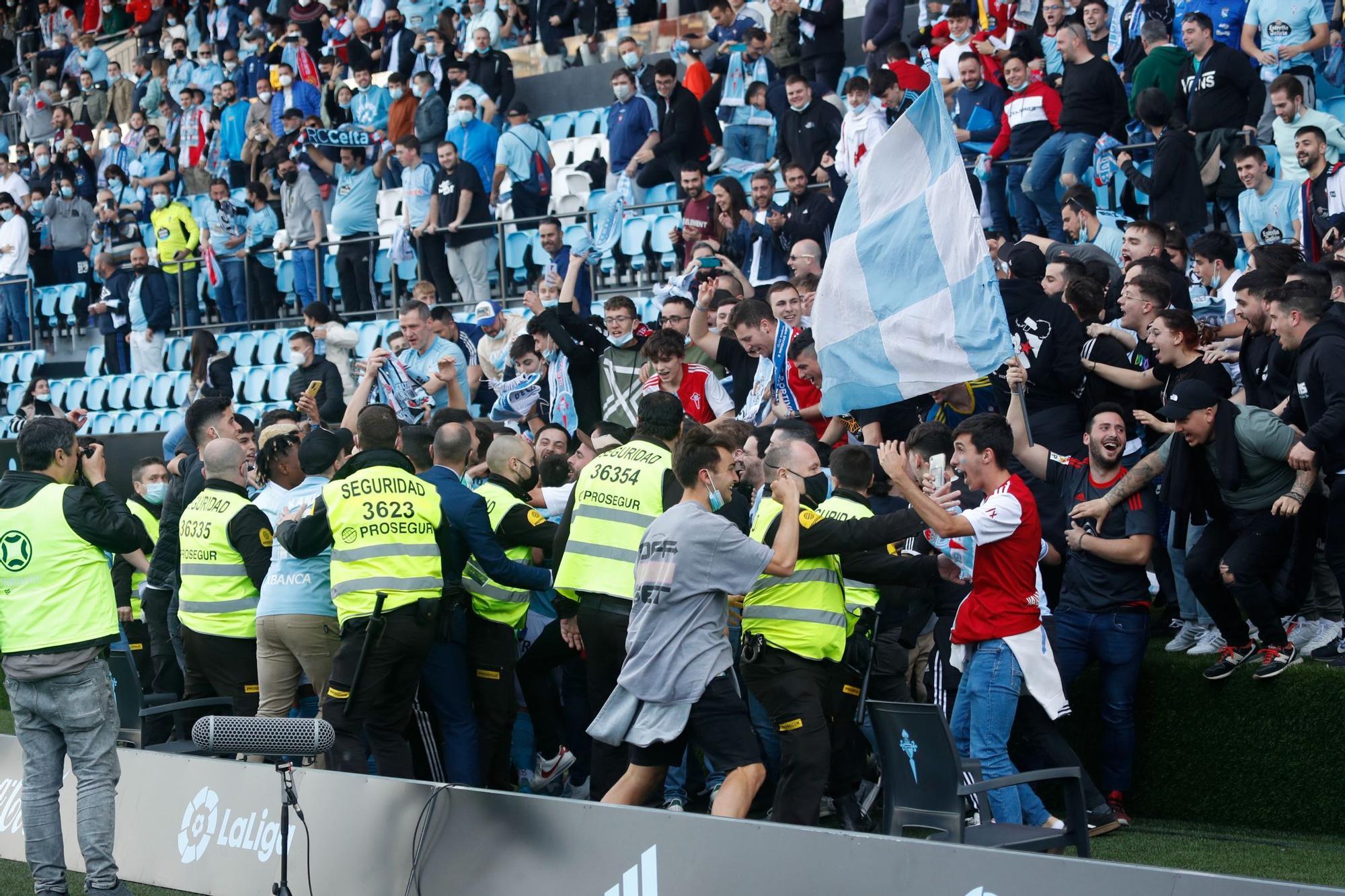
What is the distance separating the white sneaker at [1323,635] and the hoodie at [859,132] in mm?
5959

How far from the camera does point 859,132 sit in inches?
496

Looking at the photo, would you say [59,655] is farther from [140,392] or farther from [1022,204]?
[140,392]

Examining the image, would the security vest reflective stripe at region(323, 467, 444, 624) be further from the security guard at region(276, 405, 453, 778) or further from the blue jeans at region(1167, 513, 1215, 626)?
the blue jeans at region(1167, 513, 1215, 626)

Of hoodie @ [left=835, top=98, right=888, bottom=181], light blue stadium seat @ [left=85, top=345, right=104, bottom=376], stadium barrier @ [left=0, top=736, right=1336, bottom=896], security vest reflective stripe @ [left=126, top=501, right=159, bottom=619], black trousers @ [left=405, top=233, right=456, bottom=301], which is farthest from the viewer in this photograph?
light blue stadium seat @ [left=85, top=345, right=104, bottom=376]

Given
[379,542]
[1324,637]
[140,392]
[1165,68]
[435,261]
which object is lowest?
[1324,637]

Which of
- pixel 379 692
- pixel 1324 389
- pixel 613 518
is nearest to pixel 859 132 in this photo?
pixel 1324 389

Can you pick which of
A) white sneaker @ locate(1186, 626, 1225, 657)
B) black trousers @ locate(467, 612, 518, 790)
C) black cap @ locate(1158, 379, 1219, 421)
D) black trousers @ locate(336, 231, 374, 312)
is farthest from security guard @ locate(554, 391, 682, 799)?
black trousers @ locate(336, 231, 374, 312)

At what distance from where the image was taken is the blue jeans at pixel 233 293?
725 inches

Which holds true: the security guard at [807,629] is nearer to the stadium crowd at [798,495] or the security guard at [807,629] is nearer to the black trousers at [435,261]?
the stadium crowd at [798,495]

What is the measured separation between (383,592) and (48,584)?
4.82 ft

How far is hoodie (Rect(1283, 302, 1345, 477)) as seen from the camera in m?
7.05

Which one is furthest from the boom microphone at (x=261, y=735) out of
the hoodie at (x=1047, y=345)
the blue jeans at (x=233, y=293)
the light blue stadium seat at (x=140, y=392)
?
the blue jeans at (x=233, y=293)

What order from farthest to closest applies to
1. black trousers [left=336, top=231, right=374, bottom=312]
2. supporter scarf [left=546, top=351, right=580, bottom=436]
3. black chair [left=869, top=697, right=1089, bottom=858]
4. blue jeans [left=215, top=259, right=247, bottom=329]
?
blue jeans [left=215, top=259, right=247, bottom=329]
black trousers [left=336, top=231, right=374, bottom=312]
supporter scarf [left=546, top=351, right=580, bottom=436]
black chair [left=869, top=697, right=1089, bottom=858]

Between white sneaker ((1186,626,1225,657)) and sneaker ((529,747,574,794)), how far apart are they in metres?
3.21
